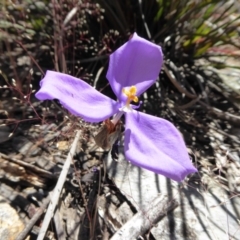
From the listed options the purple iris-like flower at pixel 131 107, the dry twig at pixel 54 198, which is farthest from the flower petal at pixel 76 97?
the dry twig at pixel 54 198

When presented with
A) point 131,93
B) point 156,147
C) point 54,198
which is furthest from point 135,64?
point 54,198

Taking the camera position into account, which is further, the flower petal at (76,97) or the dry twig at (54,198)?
the dry twig at (54,198)

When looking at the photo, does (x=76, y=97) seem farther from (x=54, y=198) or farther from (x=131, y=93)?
(x=54, y=198)

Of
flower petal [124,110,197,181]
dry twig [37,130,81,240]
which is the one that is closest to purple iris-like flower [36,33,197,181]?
flower petal [124,110,197,181]

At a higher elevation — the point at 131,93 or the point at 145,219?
the point at 131,93

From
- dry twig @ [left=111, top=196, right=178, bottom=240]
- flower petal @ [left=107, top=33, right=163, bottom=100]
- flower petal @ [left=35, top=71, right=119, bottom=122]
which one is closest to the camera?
flower petal @ [left=35, top=71, right=119, bottom=122]

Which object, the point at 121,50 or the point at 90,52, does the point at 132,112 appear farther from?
the point at 90,52

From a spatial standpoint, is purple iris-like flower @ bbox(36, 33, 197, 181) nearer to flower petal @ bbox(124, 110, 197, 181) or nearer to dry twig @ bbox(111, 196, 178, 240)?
flower petal @ bbox(124, 110, 197, 181)

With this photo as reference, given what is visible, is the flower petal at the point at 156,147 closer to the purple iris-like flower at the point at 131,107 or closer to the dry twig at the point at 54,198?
the purple iris-like flower at the point at 131,107
